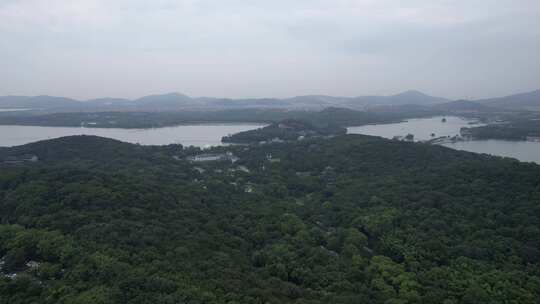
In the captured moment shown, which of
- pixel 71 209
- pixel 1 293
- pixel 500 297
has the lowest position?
pixel 500 297

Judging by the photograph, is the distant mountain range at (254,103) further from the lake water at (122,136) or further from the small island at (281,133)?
the small island at (281,133)

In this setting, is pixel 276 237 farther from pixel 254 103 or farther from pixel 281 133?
pixel 254 103

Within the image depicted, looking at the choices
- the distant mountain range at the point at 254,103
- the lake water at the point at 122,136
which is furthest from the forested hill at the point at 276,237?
the distant mountain range at the point at 254,103

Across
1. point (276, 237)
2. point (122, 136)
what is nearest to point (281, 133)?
point (122, 136)

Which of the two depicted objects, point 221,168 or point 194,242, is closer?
point 194,242

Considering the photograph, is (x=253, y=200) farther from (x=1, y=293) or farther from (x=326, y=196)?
(x=1, y=293)

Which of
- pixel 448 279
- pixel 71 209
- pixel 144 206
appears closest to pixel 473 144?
pixel 448 279
